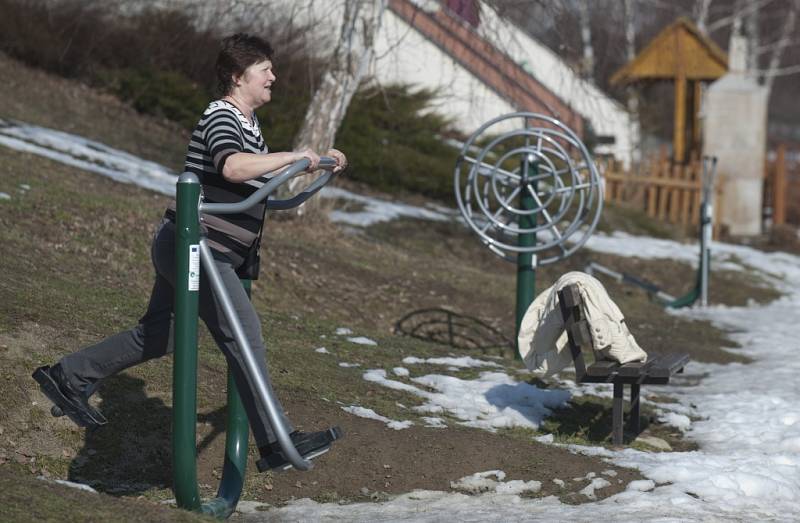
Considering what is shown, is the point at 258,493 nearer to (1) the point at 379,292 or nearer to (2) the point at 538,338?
(2) the point at 538,338

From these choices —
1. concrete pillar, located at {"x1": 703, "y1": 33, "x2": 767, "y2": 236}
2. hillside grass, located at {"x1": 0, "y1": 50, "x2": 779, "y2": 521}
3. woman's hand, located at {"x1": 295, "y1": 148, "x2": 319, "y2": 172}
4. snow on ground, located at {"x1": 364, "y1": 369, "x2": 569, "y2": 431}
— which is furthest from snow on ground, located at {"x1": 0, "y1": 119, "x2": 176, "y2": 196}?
concrete pillar, located at {"x1": 703, "y1": 33, "x2": 767, "y2": 236}

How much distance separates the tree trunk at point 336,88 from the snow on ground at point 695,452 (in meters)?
2.50

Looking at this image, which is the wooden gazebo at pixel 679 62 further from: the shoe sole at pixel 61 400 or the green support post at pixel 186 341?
the green support post at pixel 186 341

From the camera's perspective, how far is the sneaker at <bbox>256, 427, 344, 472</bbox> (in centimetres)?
478

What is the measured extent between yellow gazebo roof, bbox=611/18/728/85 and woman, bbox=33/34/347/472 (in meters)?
19.1

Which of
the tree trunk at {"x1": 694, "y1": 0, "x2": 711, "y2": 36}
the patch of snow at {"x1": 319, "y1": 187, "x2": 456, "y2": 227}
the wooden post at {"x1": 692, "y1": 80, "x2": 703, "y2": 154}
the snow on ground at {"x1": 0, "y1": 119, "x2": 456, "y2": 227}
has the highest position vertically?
the tree trunk at {"x1": 694, "y1": 0, "x2": 711, "y2": 36}

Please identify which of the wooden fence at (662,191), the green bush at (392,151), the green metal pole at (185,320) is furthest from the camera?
the wooden fence at (662,191)

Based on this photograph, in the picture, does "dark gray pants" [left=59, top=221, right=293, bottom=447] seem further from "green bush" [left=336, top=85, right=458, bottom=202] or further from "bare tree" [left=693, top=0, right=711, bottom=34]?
"bare tree" [left=693, top=0, right=711, bottom=34]

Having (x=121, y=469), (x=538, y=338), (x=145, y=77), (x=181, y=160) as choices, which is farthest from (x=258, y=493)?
(x=145, y=77)

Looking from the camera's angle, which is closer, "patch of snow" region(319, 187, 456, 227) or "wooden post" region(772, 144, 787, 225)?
"patch of snow" region(319, 187, 456, 227)

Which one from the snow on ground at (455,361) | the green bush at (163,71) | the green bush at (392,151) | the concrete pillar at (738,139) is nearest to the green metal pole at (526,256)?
the snow on ground at (455,361)

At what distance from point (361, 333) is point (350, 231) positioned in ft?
15.1

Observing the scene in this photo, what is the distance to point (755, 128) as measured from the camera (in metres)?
22.0

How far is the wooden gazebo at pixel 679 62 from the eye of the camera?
23234 mm
